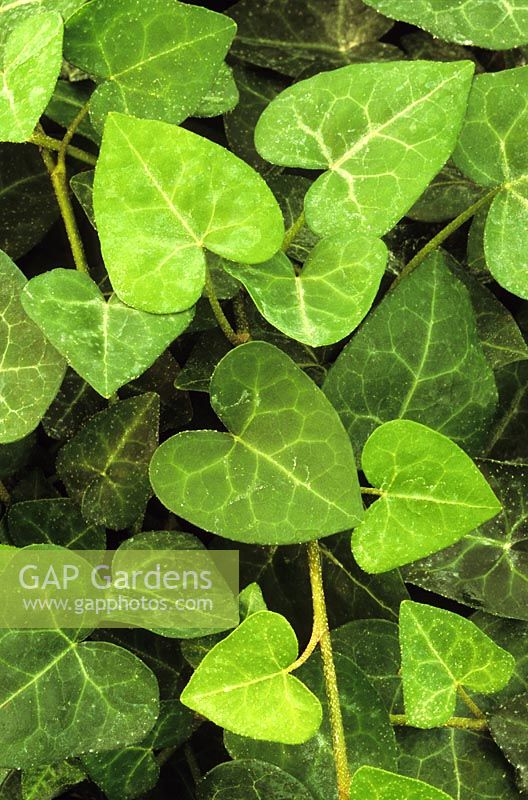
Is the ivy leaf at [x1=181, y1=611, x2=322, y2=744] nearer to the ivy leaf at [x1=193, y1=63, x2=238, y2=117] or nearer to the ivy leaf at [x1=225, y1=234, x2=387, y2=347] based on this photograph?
the ivy leaf at [x1=225, y1=234, x2=387, y2=347]

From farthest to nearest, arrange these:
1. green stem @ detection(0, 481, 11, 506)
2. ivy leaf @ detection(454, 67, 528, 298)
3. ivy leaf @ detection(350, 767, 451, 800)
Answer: green stem @ detection(0, 481, 11, 506), ivy leaf @ detection(454, 67, 528, 298), ivy leaf @ detection(350, 767, 451, 800)

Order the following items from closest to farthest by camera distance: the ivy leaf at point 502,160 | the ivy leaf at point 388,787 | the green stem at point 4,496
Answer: the ivy leaf at point 388,787
the ivy leaf at point 502,160
the green stem at point 4,496

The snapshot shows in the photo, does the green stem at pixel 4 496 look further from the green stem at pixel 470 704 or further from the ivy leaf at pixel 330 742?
the green stem at pixel 470 704

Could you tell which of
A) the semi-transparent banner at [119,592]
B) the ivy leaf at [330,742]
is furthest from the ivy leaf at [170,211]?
the ivy leaf at [330,742]

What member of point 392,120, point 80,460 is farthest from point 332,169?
point 80,460

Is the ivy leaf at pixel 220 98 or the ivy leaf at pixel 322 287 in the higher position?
the ivy leaf at pixel 220 98

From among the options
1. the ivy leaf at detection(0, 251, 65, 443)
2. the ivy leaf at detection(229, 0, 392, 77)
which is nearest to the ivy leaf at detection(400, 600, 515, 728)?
the ivy leaf at detection(0, 251, 65, 443)

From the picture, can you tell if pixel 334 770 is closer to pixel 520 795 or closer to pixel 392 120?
pixel 520 795
